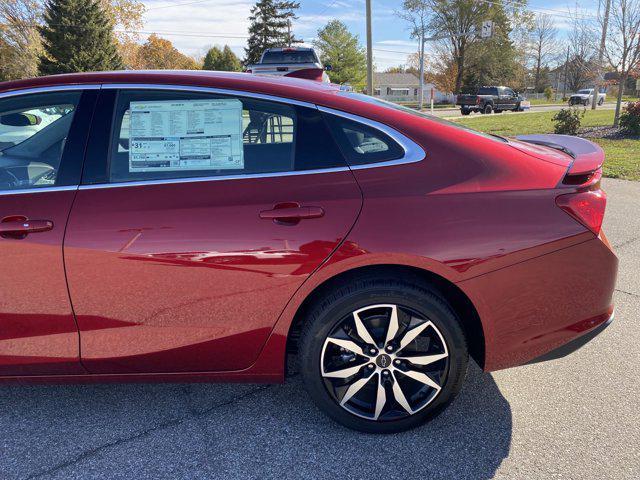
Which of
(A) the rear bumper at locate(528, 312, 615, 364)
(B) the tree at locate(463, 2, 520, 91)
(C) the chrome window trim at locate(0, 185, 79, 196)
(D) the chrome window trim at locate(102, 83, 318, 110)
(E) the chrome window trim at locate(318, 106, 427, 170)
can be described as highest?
(B) the tree at locate(463, 2, 520, 91)

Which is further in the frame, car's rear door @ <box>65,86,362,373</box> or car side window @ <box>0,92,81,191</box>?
car side window @ <box>0,92,81,191</box>

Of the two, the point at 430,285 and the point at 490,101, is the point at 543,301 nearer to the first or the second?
the point at 430,285

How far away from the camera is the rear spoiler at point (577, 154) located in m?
2.31

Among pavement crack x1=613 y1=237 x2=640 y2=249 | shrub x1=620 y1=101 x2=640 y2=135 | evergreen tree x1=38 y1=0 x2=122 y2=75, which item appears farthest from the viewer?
evergreen tree x1=38 y1=0 x2=122 y2=75

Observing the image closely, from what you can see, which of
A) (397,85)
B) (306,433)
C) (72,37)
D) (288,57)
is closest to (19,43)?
(72,37)

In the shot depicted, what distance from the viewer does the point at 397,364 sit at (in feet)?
7.55

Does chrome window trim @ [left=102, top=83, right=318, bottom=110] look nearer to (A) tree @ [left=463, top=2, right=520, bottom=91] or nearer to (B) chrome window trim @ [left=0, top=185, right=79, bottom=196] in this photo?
(B) chrome window trim @ [left=0, top=185, right=79, bottom=196]

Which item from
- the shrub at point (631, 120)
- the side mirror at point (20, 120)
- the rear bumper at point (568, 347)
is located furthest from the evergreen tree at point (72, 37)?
the rear bumper at point (568, 347)

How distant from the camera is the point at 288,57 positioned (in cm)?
1077

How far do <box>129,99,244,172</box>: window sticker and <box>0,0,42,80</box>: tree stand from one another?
39.1 metres

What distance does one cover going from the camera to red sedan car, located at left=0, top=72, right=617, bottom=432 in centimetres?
213

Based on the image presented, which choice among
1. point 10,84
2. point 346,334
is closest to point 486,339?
point 346,334

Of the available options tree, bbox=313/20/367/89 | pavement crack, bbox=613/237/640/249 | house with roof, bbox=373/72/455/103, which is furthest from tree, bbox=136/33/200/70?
pavement crack, bbox=613/237/640/249

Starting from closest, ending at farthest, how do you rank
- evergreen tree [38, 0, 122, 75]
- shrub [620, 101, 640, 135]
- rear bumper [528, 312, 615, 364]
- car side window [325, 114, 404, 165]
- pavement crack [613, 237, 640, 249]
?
car side window [325, 114, 404, 165] → rear bumper [528, 312, 615, 364] → pavement crack [613, 237, 640, 249] → shrub [620, 101, 640, 135] → evergreen tree [38, 0, 122, 75]
